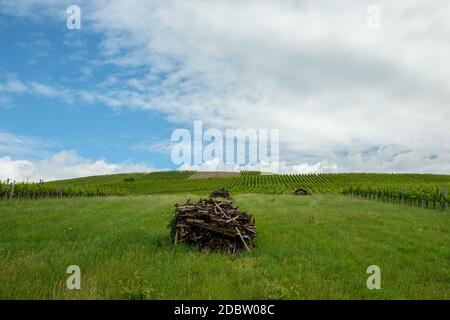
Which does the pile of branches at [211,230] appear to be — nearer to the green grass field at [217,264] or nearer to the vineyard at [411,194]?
the green grass field at [217,264]

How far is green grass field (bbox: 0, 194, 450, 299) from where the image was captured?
21.7 feet

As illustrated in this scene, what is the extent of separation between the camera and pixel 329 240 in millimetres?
12898

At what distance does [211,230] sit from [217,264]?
236 cm

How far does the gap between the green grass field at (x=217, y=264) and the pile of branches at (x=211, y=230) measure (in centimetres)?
47

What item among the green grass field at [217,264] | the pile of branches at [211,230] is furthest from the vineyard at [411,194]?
the pile of branches at [211,230]

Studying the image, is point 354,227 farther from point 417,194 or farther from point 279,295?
point 417,194

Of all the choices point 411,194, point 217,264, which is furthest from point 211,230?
point 411,194

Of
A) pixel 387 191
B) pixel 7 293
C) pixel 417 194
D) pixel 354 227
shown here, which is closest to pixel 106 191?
pixel 387 191

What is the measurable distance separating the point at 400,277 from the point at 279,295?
13.4ft

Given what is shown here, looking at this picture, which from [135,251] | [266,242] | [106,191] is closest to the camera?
[135,251]

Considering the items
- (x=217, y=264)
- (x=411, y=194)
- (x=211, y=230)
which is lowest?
(x=217, y=264)

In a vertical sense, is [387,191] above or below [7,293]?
above

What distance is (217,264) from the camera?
8703mm

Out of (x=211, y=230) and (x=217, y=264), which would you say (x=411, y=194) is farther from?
(x=217, y=264)
